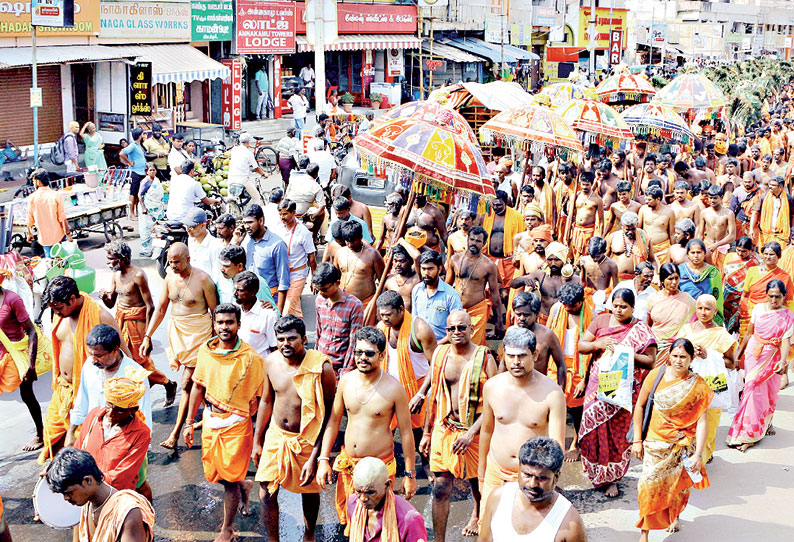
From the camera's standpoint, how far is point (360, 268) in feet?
26.7

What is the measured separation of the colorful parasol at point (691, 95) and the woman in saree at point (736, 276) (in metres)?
9.00

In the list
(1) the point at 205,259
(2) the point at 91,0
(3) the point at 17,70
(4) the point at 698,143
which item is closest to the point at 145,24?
(2) the point at 91,0

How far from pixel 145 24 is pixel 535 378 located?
1936cm

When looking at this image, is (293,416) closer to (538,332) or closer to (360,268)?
(538,332)

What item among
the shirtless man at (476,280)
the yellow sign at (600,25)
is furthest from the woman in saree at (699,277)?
the yellow sign at (600,25)

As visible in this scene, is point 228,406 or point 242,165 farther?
point 242,165

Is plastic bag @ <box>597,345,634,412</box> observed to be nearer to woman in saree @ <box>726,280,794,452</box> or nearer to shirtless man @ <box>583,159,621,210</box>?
woman in saree @ <box>726,280,794,452</box>

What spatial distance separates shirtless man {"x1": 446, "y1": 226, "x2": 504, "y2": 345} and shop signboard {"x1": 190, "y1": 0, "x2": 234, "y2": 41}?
17635 millimetres

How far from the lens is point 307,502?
5785 mm

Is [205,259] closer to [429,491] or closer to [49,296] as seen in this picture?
[49,296]

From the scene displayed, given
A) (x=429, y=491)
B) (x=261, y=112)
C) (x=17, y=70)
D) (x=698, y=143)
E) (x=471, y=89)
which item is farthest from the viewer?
(x=261, y=112)

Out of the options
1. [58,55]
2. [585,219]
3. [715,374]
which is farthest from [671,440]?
[58,55]

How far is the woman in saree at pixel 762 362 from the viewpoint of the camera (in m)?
7.57

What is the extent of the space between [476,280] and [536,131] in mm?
3351
